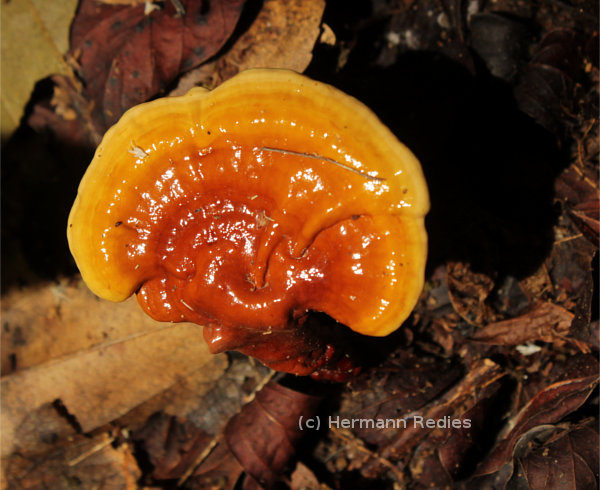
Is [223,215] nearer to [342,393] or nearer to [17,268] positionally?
[342,393]

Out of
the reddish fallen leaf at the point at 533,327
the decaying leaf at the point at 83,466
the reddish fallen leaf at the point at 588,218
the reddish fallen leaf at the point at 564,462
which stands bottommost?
the decaying leaf at the point at 83,466

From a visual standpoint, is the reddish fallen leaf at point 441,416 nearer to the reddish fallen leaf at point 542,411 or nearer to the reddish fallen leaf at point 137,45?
the reddish fallen leaf at point 542,411

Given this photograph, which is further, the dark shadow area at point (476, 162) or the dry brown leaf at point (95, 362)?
the dry brown leaf at point (95, 362)

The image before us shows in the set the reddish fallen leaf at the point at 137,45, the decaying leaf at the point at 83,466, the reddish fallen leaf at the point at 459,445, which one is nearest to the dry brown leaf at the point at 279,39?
the reddish fallen leaf at the point at 137,45

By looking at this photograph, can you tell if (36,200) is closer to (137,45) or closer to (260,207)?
(137,45)

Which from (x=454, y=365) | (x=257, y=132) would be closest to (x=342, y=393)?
(x=454, y=365)

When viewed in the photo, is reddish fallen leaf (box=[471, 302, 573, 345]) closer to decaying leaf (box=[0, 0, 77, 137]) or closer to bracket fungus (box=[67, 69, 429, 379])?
bracket fungus (box=[67, 69, 429, 379])
